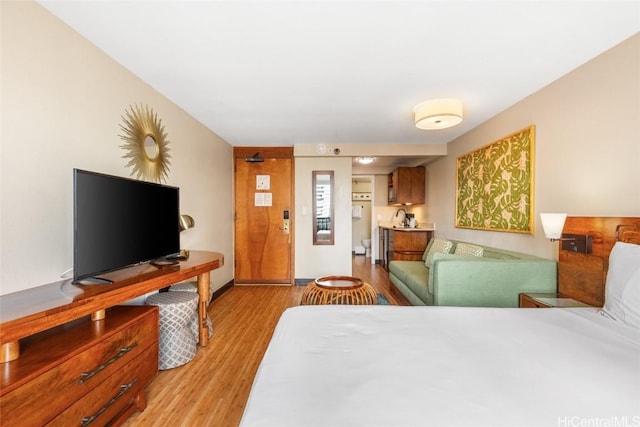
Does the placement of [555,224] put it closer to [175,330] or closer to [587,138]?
[587,138]

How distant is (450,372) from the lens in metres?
0.91

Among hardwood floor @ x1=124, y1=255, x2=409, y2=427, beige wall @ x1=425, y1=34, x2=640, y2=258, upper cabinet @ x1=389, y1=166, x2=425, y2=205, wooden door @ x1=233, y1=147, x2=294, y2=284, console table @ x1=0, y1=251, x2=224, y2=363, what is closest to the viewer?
console table @ x1=0, y1=251, x2=224, y2=363

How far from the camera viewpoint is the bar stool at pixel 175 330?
191 cm

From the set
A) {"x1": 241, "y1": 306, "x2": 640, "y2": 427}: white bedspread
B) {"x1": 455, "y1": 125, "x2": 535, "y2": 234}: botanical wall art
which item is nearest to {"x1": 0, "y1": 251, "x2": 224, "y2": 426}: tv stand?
{"x1": 241, "y1": 306, "x2": 640, "y2": 427}: white bedspread

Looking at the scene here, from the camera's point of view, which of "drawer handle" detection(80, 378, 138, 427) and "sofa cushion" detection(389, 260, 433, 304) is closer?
"drawer handle" detection(80, 378, 138, 427)

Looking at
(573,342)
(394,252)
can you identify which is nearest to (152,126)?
(573,342)

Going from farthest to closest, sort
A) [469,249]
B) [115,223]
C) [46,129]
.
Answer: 1. [469,249]
2. [115,223]
3. [46,129]

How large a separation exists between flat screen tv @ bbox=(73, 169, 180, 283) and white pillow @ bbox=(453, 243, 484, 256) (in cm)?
315

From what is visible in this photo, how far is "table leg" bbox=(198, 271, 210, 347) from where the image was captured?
89.0 inches

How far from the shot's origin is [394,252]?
15.8ft

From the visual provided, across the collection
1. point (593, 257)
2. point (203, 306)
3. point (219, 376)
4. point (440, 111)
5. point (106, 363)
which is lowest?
point (219, 376)

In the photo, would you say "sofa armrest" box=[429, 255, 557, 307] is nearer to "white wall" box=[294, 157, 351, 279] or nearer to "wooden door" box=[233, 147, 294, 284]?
"white wall" box=[294, 157, 351, 279]

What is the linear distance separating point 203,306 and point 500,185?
3327 millimetres

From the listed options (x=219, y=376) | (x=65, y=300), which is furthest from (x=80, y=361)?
(x=219, y=376)
